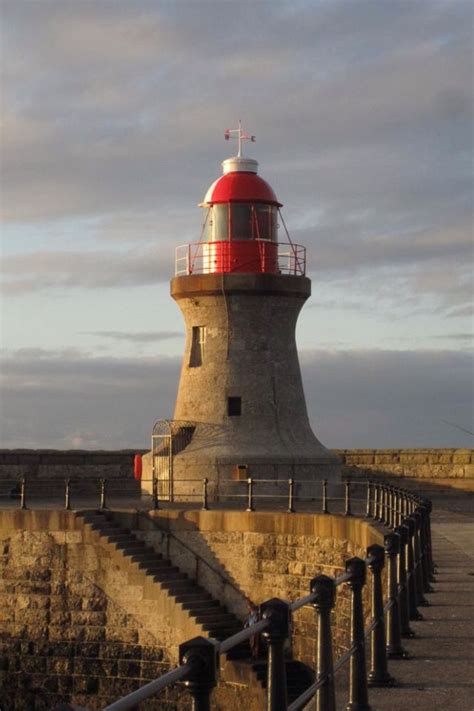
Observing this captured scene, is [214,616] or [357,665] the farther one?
[214,616]

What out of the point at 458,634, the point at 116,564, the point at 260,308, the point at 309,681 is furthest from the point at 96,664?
the point at 458,634

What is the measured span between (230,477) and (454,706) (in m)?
17.3

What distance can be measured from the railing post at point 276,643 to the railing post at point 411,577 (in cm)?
543

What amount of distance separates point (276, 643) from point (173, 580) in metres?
15.3

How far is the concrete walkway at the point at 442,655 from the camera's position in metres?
7.54

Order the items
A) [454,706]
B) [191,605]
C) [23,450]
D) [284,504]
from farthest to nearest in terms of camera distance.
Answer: [23,450] → [284,504] → [191,605] → [454,706]

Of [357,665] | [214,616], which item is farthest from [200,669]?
[214,616]

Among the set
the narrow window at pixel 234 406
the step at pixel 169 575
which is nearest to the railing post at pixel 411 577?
the step at pixel 169 575

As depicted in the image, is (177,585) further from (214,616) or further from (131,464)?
(131,464)

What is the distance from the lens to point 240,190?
2581 centimetres

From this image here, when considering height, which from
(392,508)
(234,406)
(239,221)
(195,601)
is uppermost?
(239,221)

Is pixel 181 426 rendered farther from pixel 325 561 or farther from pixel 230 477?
pixel 325 561

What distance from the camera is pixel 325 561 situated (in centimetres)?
1878

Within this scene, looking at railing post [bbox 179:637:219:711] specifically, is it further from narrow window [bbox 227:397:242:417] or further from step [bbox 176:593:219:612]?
narrow window [bbox 227:397:242:417]
